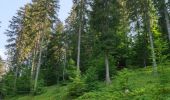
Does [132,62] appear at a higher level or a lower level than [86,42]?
lower

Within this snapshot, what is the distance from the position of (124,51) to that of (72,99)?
67.5 feet

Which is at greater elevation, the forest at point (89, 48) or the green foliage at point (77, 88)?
the forest at point (89, 48)

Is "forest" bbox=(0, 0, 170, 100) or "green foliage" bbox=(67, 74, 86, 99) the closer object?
"green foliage" bbox=(67, 74, 86, 99)

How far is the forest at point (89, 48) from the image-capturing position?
2931 centimetres

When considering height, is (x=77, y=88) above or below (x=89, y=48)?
below

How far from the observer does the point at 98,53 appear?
112 feet

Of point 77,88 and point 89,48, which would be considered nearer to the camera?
point 77,88

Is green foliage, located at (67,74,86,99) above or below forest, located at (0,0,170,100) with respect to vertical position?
below

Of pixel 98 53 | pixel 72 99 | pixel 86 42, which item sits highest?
pixel 86 42

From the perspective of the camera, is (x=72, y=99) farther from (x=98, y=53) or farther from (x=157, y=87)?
(x=157, y=87)

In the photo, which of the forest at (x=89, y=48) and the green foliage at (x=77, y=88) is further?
the forest at (x=89, y=48)

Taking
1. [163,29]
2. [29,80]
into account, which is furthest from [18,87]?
[163,29]

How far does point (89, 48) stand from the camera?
55.0 metres

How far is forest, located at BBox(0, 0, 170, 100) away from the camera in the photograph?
29312mm
